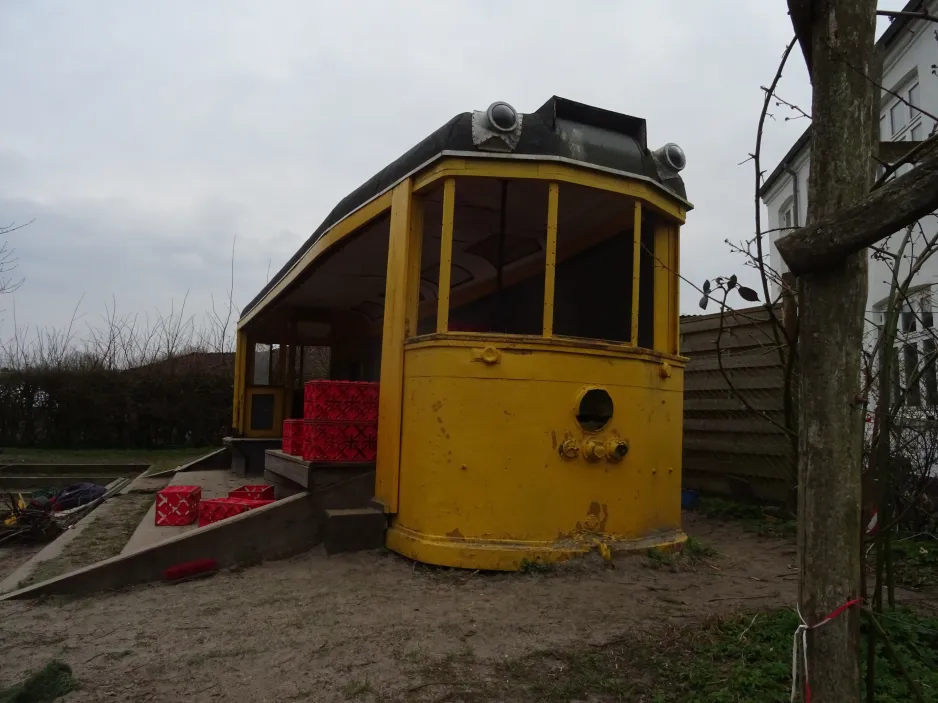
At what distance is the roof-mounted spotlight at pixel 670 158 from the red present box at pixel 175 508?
16.8ft

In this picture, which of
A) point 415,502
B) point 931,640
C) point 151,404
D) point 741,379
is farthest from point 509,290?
point 151,404

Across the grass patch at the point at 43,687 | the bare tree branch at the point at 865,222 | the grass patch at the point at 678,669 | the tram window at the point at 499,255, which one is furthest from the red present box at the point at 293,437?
the bare tree branch at the point at 865,222

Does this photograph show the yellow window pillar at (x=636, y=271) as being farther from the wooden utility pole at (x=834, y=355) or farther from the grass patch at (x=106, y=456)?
the grass patch at (x=106, y=456)

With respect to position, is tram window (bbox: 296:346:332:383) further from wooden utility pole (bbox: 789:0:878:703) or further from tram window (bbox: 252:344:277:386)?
wooden utility pole (bbox: 789:0:878:703)

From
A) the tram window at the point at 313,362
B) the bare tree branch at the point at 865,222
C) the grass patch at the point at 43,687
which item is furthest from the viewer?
the tram window at the point at 313,362

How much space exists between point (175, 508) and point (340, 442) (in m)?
1.87

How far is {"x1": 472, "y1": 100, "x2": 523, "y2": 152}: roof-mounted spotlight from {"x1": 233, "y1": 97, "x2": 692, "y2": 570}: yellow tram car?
0.01 metres

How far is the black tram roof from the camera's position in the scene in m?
5.29

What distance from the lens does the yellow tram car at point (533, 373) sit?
5.04 metres

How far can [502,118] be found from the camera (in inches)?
206

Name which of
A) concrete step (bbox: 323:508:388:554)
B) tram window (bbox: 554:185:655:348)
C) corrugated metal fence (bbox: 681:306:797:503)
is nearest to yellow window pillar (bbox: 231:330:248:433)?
tram window (bbox: 554:185:655:348)

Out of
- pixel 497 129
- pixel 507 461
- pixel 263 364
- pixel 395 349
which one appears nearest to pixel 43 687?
pixel 507 461

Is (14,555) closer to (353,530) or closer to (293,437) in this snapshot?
(293,437)

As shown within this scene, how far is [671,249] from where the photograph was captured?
616 centimetres
